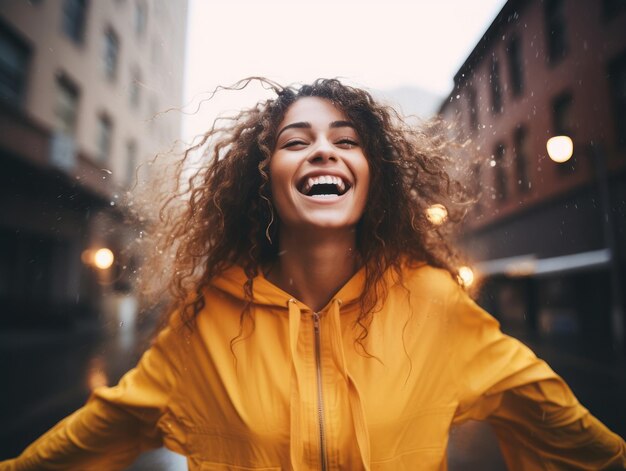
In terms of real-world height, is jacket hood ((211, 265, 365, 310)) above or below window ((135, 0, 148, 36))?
below

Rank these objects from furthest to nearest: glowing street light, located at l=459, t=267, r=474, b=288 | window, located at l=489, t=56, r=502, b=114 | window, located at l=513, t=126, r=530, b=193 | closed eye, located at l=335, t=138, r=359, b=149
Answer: window, located at l=513, t=126, r=530, b=193 → window, located at l=489, t=56, r=502, b=114 → glowing street light, located at l=459, t=267, r=474, b=288 → closed eye, located at l=335, t=138, r=359, b=149

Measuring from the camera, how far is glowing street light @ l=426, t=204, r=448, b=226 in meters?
1.69

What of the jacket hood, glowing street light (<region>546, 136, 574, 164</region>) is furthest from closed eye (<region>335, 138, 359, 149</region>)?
glowing street light (<region>546, 136, 574, 164</region>)

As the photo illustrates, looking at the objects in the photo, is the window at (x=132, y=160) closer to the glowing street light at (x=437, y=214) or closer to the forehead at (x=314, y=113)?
the forehead at (x=314, y=113)

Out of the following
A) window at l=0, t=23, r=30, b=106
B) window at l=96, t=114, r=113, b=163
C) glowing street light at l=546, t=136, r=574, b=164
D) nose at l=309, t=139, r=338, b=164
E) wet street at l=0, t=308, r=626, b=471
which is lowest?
wet street at l=0, t=308, r=626, b=471

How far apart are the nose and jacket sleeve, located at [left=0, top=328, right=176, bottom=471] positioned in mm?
822

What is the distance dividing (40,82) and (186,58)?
952 cm

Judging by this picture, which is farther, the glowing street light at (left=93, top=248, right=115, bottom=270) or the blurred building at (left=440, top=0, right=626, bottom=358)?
the glowing street light at (left=93, top=248, right=115, bottom=270)

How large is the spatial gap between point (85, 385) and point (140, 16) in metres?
5.59

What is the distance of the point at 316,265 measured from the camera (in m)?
1.48

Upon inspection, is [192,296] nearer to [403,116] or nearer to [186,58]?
[186,58]

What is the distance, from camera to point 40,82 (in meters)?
9.05

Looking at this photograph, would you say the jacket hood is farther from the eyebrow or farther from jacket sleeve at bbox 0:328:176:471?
the eyebrow

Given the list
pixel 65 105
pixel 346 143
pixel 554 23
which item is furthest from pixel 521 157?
pixel 65 105
